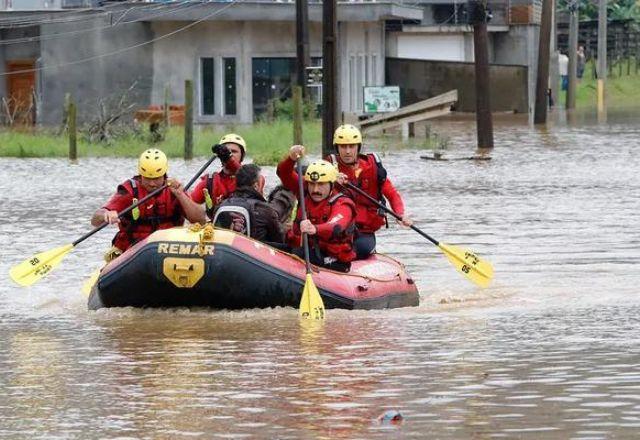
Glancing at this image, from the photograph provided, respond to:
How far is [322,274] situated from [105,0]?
39425 mm

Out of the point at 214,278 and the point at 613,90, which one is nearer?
the point at 214,278

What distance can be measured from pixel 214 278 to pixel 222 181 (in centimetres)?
184

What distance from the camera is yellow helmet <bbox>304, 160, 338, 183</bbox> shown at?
1597 cm

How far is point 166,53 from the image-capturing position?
5353 centimetres

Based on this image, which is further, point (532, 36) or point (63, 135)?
point (532, 36)

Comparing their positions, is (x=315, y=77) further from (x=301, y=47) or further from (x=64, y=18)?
(x=64, y=18)


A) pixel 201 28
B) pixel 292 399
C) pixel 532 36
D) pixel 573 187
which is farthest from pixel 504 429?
pixel 532 36

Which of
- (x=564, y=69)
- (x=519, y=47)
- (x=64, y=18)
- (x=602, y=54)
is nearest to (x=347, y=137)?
(x=64, y=18)

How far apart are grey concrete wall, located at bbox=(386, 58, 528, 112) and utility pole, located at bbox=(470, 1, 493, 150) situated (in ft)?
62.6

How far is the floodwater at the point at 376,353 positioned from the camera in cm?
1052

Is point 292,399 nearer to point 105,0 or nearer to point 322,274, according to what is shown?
point 322,274

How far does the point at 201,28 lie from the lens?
53.7m

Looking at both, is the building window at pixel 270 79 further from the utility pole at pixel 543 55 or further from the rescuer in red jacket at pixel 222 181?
the rescuer in red jacket at pixel 222 181

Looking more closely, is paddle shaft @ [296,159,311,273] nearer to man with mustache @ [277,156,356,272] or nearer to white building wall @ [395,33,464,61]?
man with mustache @ [277,156,356,272]
